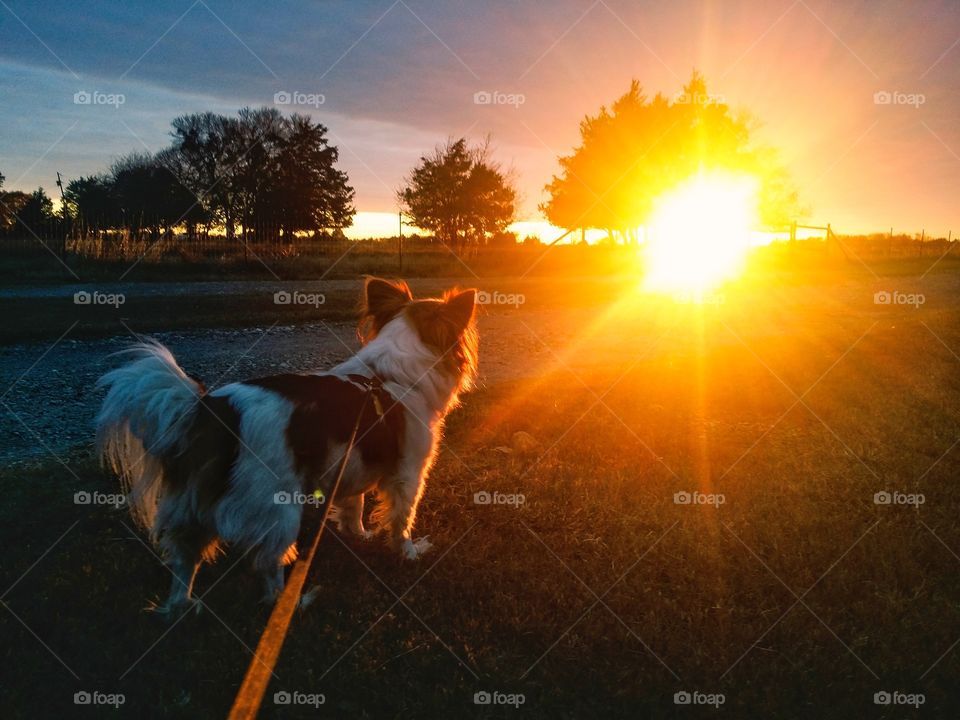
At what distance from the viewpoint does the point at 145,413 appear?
3.32m

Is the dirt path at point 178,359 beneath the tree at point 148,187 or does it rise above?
beneath

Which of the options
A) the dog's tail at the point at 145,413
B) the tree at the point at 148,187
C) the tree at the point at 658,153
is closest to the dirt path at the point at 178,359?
the dog's tail at the point at 145,413

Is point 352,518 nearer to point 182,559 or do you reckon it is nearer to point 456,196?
point 182,559

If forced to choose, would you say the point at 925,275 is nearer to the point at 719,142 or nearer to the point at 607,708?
the point at 719,142

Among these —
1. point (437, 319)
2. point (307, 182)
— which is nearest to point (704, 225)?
point (307, 182)

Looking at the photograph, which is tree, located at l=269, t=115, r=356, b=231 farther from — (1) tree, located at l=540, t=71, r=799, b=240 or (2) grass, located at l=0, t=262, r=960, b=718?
(2) grass, located at l=0, t=262, r=960, b=718

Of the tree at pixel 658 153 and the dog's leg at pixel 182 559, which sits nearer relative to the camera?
the dog's leg at pixel 182 559

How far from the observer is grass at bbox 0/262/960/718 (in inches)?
126

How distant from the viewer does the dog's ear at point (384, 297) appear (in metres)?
4.63

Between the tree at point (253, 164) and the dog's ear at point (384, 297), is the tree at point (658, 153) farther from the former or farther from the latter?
the dog's ear at point (384, 297)

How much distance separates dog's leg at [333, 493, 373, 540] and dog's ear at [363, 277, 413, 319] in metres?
1.44

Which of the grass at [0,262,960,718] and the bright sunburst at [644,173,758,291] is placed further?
the bright sunburst at [644,173,758,291]

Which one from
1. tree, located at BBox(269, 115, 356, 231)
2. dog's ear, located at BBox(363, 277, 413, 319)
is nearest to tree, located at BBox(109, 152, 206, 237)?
tree, located at BBox(269, 115, 356, 231)

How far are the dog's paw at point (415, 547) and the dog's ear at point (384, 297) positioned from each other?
168 centimetres
